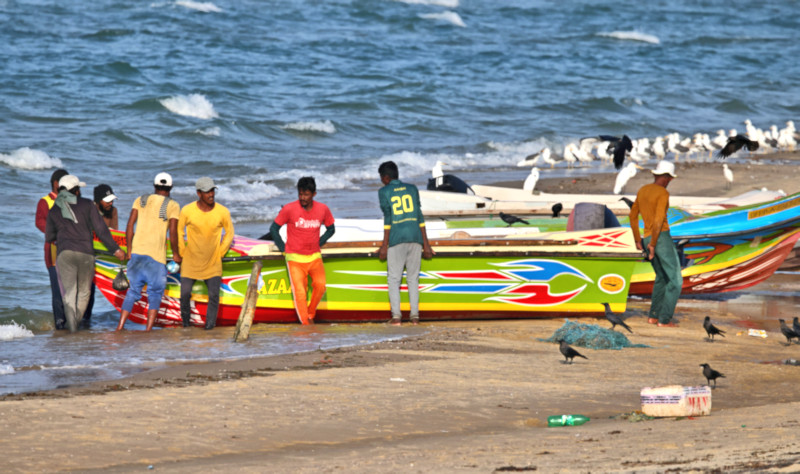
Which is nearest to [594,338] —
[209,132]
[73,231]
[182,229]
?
[182,229]

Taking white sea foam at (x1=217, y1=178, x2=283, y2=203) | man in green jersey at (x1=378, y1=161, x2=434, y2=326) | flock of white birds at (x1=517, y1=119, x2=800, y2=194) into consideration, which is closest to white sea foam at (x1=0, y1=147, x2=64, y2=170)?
white sea foam at (x1=217, y1=178, x2=283, y2=203)

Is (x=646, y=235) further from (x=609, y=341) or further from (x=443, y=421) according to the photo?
(x=443, y=421)

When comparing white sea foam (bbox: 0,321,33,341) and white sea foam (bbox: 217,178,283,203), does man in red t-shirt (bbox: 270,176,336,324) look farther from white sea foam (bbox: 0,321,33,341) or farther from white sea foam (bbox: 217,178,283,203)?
white sea foam (bbox: 217,178,283,203)

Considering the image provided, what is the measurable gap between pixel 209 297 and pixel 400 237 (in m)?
1.98

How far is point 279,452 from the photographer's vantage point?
5.80 metres

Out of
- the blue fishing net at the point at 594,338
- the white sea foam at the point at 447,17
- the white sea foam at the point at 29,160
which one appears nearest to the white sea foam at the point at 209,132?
the white sea foam at the point at 29,160

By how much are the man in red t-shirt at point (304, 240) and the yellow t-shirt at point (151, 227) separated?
1015mm

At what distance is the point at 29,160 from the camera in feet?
71.0

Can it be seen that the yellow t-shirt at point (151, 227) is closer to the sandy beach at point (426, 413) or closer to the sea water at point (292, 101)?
the sea water at point (292, 101)

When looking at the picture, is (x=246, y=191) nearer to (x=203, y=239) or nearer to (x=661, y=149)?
(x=203, y=239)

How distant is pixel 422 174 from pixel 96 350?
604 inches

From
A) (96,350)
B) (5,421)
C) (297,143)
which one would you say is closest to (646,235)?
(96,350)

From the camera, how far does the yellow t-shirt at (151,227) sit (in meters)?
9.77

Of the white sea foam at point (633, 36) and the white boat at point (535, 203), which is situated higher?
the white sea foam at point (633, 36)
